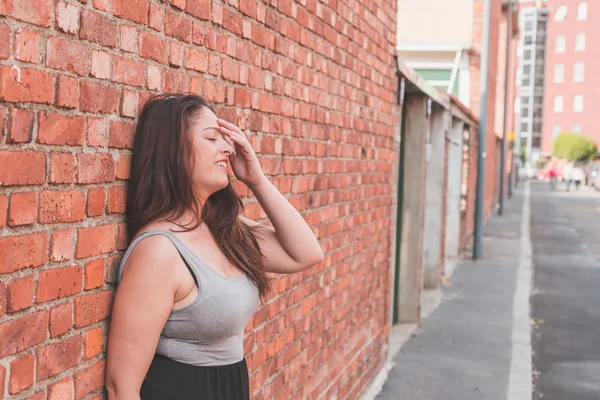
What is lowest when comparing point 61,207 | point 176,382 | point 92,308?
point 176,382

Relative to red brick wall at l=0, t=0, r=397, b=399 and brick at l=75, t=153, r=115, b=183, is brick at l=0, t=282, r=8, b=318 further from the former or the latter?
brick at l=75, t=153, r=115, b=183

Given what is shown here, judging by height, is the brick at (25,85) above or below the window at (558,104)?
below

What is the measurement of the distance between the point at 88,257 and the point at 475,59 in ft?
56.6

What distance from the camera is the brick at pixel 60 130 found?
1892mm

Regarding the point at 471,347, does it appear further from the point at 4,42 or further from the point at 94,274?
the point at 4,42

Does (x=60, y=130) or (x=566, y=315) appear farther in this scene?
(x=566, y=315)

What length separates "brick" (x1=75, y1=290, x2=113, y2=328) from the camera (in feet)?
6.91

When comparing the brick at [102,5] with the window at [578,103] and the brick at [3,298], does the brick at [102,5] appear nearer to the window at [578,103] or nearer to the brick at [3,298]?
the brick at [3,298]

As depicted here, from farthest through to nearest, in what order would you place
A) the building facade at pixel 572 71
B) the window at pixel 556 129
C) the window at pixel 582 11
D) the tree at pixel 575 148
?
1. the window at pixel 556 129
2. the window at pixel 582 11
3. the building facade at pixel 572 71
4. the tree at pixel 575 148

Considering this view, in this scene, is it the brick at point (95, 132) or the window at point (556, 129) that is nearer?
the brick at point (95, 132)

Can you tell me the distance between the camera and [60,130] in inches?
77.4

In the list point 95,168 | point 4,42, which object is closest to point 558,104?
point 95,168

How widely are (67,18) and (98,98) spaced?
9.7 inches

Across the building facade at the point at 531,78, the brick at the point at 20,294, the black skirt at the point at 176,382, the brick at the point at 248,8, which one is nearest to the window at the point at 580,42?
the building facade at the point at 531,78
